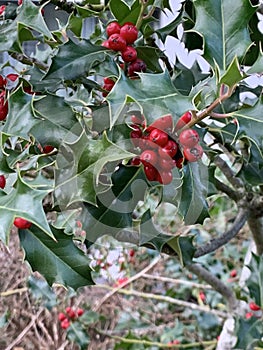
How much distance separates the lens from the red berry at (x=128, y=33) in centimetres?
86

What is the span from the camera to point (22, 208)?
66 cm

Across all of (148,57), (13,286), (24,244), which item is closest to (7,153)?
(24,244)

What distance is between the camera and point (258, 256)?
5.08ft

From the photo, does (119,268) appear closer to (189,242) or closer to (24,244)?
(189,242)

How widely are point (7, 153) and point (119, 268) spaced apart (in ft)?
7.31

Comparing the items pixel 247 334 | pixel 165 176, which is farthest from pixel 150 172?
pixel 247 334

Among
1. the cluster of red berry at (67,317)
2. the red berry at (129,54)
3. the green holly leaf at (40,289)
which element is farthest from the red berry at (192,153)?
the cluster of red berry at (67,317)

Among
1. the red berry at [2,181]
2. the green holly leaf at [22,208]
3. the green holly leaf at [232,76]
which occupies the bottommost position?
the red berry at [2,181]

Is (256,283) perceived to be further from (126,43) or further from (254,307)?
(126,43)

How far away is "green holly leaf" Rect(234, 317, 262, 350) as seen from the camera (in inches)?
57.8

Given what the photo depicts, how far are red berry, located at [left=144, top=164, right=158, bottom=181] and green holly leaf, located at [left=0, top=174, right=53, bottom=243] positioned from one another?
14cm

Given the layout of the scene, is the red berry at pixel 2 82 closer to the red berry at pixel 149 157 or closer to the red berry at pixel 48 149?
the red berry at pixel 48 149

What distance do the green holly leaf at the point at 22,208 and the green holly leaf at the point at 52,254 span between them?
0.42ft

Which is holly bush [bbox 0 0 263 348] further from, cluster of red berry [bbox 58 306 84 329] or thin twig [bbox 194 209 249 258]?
cluster of red berry [bbox 58 306 84 329]
